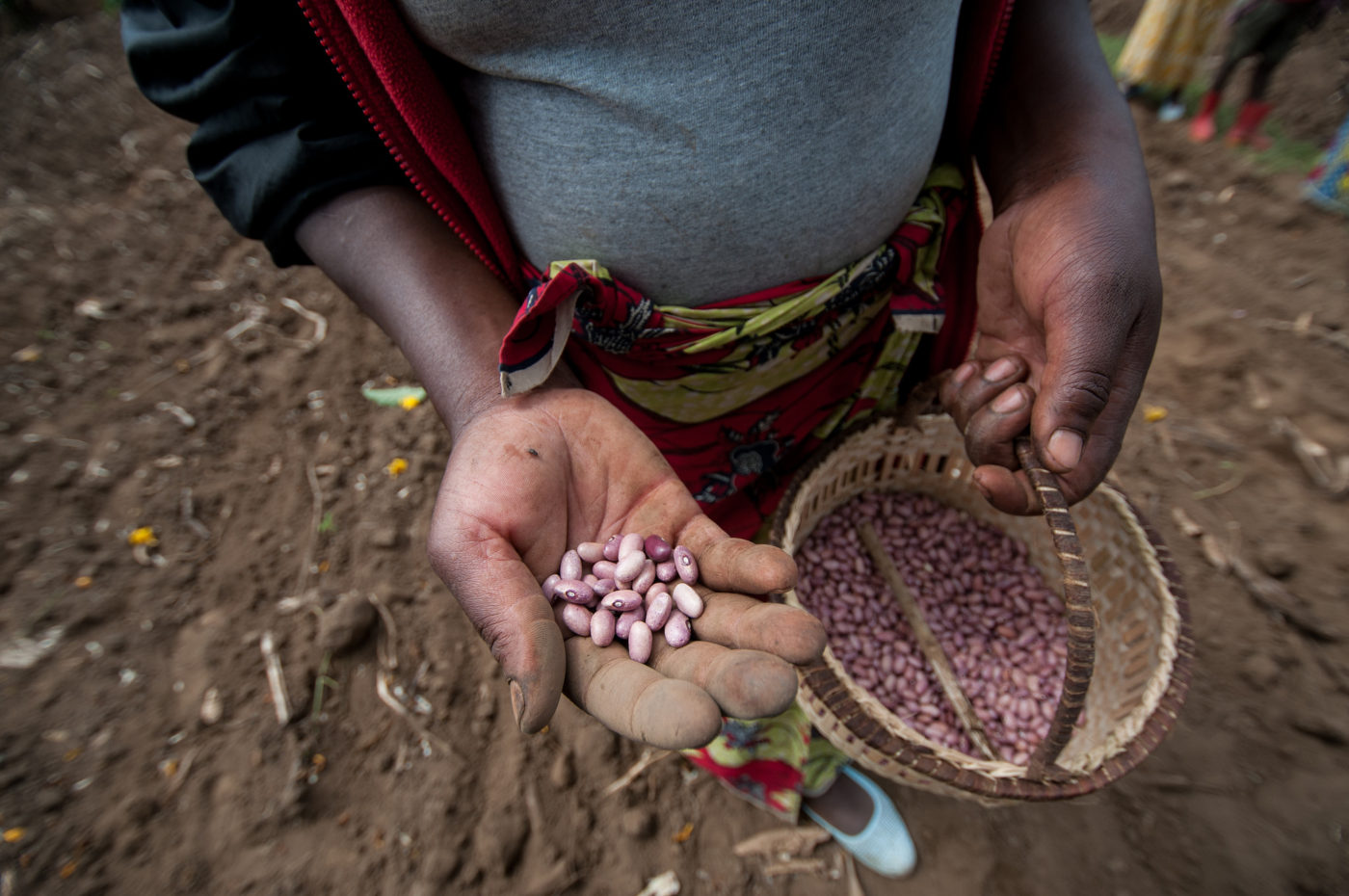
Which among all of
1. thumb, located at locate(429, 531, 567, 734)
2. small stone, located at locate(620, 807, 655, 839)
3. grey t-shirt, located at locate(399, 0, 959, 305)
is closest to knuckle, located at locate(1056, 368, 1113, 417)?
grey t-shirt, located at locate(399, 0, 959, 305)

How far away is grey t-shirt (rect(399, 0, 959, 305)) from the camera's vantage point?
0.97m

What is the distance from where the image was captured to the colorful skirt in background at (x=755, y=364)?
117cm

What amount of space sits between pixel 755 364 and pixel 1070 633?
0.70m

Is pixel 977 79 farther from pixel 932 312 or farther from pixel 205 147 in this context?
pixel 205 147

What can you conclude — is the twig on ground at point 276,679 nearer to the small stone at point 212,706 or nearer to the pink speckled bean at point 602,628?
the small stone at point 212,706

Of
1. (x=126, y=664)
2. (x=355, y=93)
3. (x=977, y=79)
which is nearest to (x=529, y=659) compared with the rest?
(x=355, y=93)

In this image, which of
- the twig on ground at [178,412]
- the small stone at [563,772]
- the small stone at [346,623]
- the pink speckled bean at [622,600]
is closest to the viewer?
the pink speckled bean at [622,600]

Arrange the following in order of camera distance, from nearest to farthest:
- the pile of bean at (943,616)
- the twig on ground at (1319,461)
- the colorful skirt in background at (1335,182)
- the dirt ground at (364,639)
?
the pile of bean at (943,616)
the dirt ground at (364,639)
the twig on ground at (1319,461)
the colorful skirt in background at (1335,182)

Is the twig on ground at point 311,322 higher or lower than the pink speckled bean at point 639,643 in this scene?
lower

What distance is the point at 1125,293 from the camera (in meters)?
1.16


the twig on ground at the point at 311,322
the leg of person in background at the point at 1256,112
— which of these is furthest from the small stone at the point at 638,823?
the leg of person in background at the point at 1256,112

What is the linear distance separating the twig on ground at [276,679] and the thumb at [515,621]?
1307mm

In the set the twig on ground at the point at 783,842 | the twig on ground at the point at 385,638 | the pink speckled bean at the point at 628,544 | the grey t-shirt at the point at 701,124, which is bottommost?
the twig on ground at the point at 783,842

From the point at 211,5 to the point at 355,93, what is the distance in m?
0.32
